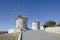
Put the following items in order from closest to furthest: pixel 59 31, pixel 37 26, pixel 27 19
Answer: pixel 59 31, pixel 27 19, pixel 37 26

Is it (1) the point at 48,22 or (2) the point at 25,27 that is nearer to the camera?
(2) the point at 25,27

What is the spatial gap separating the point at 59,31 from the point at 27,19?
4012 centimetres

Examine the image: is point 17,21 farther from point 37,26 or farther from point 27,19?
point 37,26

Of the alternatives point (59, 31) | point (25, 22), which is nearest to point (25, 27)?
point (25, 22)

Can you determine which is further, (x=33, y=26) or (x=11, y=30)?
(x=33, y=26)

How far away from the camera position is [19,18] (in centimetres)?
7262

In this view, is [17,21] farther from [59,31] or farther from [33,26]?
[59,31]

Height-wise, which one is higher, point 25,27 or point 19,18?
point 19,18

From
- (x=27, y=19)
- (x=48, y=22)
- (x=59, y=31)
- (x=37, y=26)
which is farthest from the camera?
(x=48, y=22)

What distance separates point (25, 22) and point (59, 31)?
37.9 m

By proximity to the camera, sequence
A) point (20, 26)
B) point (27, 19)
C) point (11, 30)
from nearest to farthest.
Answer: point (11, 30)
point (20, 26)
point (27, 19)

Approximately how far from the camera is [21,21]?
7131cm

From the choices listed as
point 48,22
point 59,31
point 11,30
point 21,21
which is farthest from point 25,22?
point 59,31

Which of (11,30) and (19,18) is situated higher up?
(19,18)
